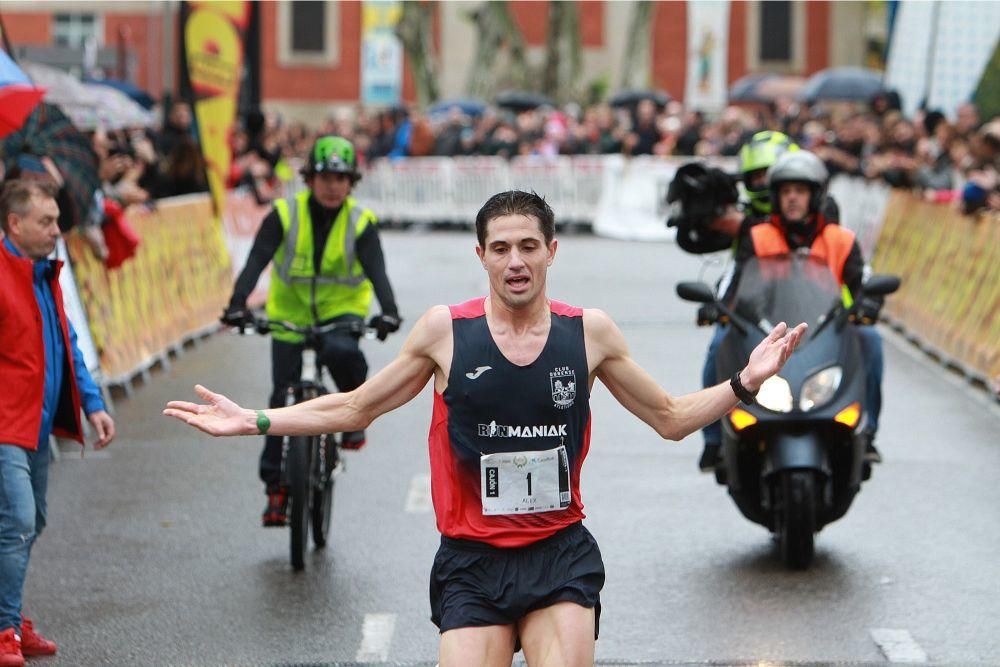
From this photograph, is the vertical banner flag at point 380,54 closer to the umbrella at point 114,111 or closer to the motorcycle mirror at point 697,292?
the umbrella at point 114,111

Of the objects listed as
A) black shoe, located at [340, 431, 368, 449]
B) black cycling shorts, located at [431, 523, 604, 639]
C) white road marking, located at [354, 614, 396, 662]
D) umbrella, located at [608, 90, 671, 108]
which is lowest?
white road marking, located at [354, 614, 396, 662]

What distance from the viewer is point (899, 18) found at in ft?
78.4

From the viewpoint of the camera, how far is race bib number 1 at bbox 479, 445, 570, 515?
521 cm

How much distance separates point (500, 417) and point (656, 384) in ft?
1.66

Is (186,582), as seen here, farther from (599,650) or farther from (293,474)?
(599,650)

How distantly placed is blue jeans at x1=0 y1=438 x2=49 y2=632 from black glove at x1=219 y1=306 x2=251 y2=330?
1.74 m

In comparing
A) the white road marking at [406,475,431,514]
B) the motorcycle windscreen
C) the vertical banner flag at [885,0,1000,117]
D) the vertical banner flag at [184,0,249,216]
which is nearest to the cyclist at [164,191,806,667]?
the motorcycle windscreen

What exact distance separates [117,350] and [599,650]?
7.71 metres

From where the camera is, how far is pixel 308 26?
62000mm

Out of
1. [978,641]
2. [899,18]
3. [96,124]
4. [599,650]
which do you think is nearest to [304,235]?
[599,650]

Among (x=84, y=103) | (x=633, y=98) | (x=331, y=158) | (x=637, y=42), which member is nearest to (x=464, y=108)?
(x=633, y=98)

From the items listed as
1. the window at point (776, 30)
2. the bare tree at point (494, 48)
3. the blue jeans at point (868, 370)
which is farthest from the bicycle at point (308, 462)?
the window at point (776, 30)

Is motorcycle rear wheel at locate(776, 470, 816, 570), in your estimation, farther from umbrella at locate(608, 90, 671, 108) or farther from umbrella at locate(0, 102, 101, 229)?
umbrella at locate(608, 90, 671, 108)

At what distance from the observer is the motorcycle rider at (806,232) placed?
868 cm
